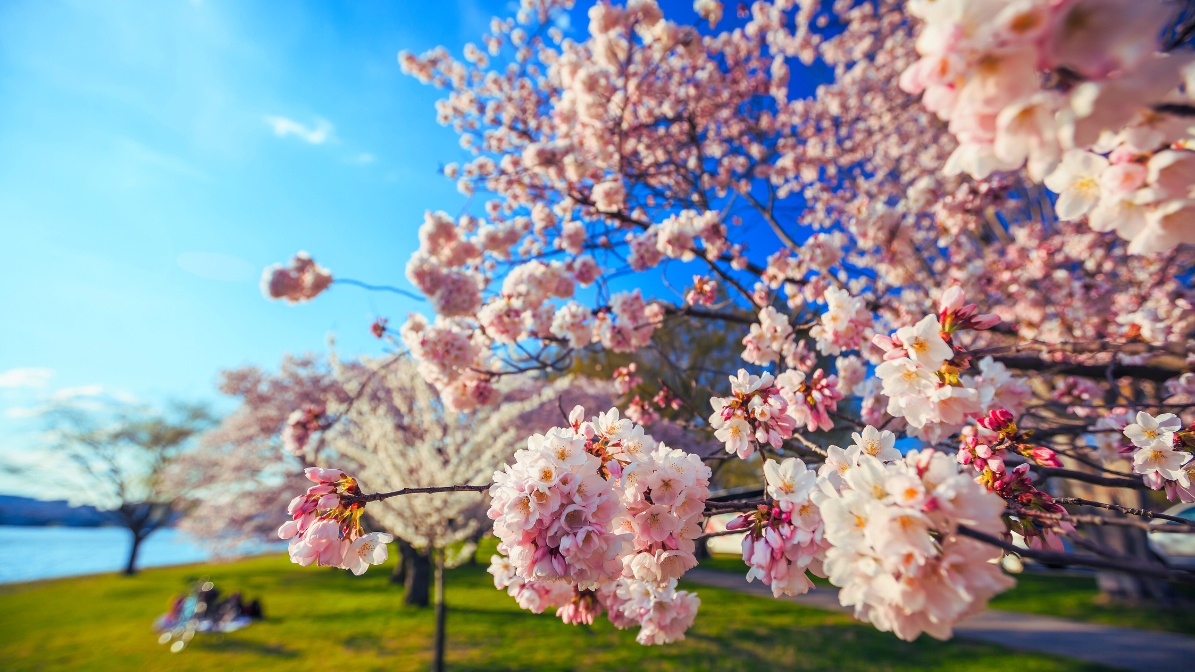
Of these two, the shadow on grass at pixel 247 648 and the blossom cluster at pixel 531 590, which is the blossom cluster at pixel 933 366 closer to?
the blossom cluster at pixel 531 590

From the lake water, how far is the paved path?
16.4 m

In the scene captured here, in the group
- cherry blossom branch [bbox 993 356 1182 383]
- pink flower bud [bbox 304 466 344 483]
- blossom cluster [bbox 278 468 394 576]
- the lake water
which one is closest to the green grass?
cherry blossom branch [bbox 993 356 1182 383]

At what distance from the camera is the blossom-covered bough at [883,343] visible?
29.1 inches

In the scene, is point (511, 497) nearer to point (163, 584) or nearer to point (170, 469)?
point (163, 584)

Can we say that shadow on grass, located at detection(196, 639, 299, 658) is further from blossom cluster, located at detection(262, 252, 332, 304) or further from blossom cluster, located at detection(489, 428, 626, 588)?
blossom cluster, located at detection(489, 428, 626, 588)

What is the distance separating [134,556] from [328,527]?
2631cm

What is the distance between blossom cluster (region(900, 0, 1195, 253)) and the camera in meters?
0.66

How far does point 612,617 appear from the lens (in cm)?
221

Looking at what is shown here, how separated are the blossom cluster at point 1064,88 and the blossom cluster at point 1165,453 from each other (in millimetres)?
1220

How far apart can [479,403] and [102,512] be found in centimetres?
2821

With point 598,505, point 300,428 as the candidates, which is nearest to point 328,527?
point 598,505

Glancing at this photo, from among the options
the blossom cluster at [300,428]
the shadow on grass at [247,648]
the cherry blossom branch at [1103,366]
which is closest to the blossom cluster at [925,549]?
the cherry blossom branch at [1103,366]

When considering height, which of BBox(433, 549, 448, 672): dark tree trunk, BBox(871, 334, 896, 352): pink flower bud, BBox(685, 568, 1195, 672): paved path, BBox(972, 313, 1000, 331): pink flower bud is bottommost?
BBox(685, 568, 1195, 672): paved path

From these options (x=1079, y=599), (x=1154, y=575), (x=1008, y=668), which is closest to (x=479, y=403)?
(x=1154, y=575)
